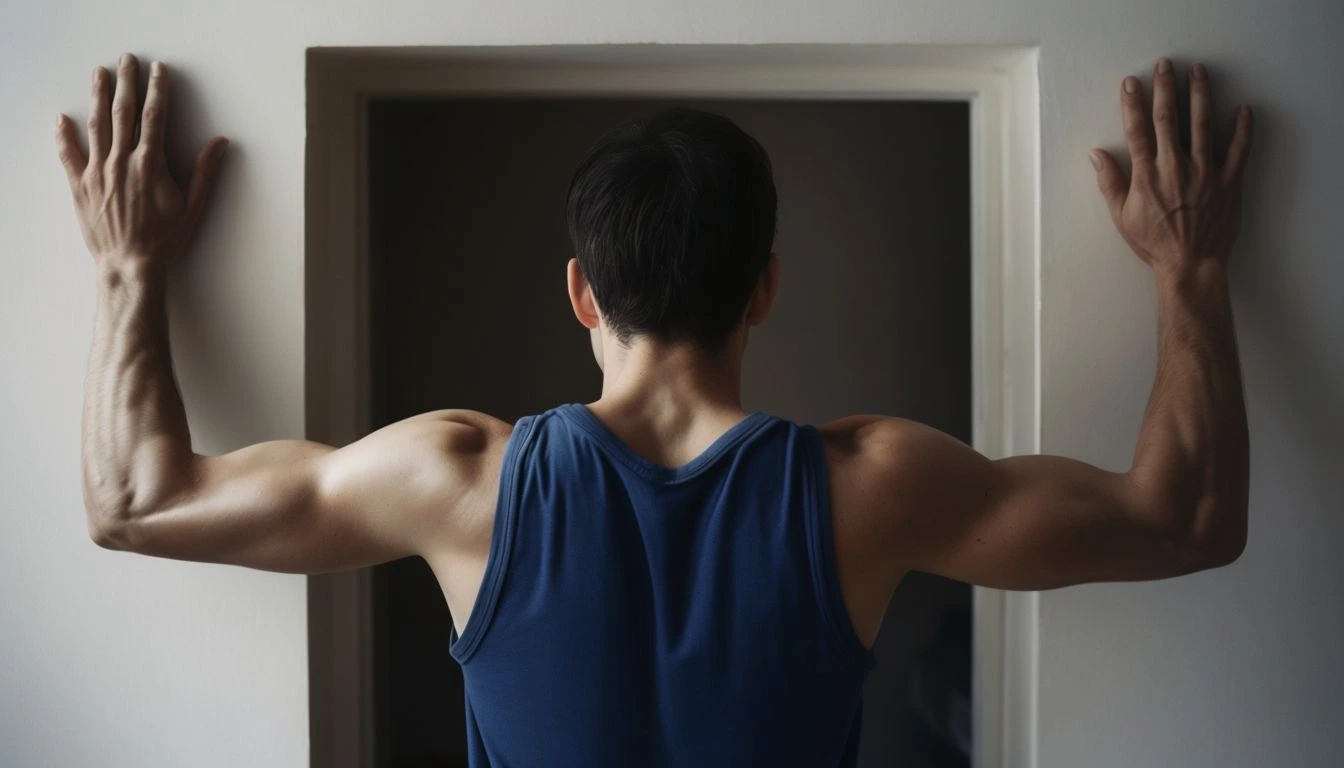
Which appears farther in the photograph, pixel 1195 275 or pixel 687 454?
pixel 1195 275

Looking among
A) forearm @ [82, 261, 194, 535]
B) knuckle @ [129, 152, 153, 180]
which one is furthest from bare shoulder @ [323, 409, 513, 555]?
knuckle @ [129, 152, 153, 180]

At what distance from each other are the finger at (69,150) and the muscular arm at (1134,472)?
1.00 m

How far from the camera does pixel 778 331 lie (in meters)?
1.77

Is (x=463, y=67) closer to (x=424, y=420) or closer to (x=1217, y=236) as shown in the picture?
(x=424, y=420)

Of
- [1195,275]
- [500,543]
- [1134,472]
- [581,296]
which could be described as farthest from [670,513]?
[1195,275]

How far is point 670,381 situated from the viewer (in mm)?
979

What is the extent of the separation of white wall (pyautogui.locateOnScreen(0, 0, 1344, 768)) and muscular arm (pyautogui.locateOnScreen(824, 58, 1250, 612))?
0.06 metres

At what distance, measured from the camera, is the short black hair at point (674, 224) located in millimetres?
955

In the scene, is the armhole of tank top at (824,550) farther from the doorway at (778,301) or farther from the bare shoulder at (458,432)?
the doorway at (778,301)

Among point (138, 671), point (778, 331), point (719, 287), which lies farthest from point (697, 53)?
point (138, 671)

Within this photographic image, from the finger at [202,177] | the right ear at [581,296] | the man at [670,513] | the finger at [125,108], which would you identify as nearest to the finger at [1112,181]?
the man at [670,513]

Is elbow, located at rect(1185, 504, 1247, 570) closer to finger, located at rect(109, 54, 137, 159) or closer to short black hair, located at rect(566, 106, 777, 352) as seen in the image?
short black hair, located at rect(566, 106, 777, 352)

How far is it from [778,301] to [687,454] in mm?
886

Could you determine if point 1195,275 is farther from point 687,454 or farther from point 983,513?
point 687,454
